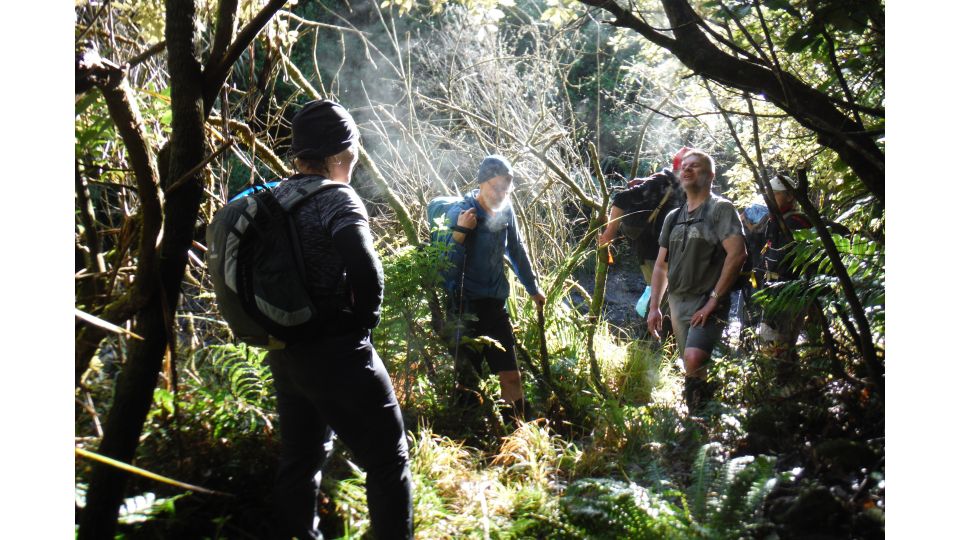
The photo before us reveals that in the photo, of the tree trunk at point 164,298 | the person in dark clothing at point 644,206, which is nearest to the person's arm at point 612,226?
the person in dark clothing at point 644,206

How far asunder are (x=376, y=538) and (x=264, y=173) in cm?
662

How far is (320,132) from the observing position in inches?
107

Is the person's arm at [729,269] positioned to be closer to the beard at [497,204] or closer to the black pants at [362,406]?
the beard at [497,204]

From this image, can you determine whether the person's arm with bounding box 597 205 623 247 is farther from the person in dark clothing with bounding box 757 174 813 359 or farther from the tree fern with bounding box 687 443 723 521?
the tree fern with bounding box 687 443 723 521

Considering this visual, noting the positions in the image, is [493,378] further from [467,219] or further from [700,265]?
[700,265]

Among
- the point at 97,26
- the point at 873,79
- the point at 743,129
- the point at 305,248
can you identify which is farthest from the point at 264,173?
the point at 873,79

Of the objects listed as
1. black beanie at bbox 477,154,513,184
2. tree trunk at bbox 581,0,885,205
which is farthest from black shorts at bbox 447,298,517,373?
tree trunk at bbox 581,0,885,205

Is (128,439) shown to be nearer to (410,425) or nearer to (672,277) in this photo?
(410,425)

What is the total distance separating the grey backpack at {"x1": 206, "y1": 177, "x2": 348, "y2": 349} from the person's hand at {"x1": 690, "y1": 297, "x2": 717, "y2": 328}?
278 cm

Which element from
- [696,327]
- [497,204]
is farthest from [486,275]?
[696,327]

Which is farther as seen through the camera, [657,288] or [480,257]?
[657,288]

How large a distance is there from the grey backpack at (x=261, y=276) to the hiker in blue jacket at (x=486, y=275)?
2.17 m

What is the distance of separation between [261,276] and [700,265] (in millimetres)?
3076

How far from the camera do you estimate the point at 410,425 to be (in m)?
4.30
